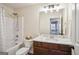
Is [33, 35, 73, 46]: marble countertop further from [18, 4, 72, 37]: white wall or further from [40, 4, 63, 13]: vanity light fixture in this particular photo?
[40, 4, 63, 13]: vanity light fixture

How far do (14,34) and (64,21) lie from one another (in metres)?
0.75

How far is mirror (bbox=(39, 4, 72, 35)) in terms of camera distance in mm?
1475

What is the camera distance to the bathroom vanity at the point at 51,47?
1.46 meters

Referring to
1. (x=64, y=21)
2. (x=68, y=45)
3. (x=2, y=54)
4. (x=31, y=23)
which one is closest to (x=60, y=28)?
(x=64, y=21)

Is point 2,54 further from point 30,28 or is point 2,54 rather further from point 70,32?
point 70,32

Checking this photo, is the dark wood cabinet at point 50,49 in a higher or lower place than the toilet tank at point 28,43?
lower

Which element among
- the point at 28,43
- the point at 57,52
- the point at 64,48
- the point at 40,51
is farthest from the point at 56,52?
the point at 28,43

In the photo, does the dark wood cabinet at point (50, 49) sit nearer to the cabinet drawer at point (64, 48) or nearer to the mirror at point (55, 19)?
the cabinet drawer at point (64, 48)

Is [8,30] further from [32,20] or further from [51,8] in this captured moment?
[51,8]

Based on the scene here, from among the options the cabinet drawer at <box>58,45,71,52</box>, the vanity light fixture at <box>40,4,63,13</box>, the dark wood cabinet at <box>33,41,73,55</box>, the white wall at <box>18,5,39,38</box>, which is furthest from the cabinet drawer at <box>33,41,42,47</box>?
the vanity light fixture at <box>40,4,63,13</box>

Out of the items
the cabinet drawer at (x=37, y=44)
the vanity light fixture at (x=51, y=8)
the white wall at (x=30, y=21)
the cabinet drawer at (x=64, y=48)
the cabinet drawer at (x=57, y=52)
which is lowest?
the cabinet drawer at (x=57, y=52)

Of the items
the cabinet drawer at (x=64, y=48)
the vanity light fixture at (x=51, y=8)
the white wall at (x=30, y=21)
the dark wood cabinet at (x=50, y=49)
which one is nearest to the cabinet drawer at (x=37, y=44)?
the dark wood cabinet at (x=50, y=49)

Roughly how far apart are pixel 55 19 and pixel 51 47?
418mm

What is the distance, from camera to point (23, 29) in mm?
1534
